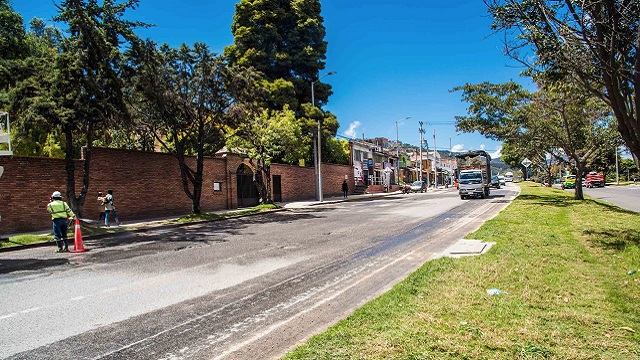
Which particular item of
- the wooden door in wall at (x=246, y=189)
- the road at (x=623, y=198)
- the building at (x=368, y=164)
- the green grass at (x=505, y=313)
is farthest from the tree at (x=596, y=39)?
the building at (x=368, y=164)

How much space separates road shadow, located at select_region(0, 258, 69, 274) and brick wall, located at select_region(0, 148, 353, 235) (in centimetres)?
684

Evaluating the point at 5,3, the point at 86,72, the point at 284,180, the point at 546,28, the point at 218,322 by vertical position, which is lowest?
the point at 218,322

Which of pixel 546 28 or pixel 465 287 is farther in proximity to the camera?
pixel 546 28

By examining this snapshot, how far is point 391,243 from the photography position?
1105 cm

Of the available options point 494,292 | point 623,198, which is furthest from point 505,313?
point 623,198

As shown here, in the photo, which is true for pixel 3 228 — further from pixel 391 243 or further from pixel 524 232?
pixel 524 232

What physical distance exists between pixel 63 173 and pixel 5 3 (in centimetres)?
741

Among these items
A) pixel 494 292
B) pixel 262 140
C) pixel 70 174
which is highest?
pixel 262 140

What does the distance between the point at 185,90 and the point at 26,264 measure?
1270cm

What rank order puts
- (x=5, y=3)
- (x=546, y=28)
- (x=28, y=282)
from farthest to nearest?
(x=5, y=3) → (x=546, y=28) → (x=28, y=282)

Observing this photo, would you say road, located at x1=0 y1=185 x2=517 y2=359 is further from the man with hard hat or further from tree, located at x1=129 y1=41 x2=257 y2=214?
tree, located at x1=129 y1=41 x2=257 y2=214

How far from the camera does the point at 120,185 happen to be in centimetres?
2089

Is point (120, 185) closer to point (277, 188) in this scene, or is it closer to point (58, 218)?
point (58, 218)

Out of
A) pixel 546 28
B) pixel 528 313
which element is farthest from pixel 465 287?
pixel 546 28
